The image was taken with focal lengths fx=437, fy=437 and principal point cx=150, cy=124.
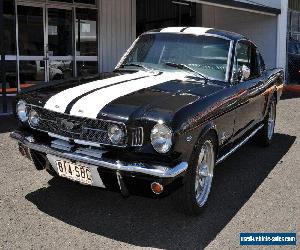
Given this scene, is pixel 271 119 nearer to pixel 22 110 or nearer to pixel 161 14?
pixel 22 110

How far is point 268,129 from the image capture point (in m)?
6.53

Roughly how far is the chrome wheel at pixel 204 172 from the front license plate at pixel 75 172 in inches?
38.9

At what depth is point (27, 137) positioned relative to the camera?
12.8 ft

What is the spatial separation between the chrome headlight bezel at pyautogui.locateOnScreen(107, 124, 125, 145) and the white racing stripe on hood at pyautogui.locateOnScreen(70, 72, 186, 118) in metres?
0.17

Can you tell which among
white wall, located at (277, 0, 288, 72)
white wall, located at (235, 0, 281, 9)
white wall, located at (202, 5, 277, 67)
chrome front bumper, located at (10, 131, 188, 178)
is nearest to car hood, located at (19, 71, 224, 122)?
chrome front bumper, located at (10, 131, 188, 178)

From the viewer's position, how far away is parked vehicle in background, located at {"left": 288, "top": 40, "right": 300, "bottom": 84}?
15695 mm

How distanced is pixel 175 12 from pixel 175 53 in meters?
12.6

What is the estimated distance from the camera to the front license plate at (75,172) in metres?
3.53

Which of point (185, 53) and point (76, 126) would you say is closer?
point (76, 126)

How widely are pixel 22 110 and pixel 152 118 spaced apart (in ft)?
4.72

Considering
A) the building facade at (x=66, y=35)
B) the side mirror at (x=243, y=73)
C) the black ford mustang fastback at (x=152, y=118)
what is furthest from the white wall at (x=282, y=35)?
the side mirror at (x=243, y=73)

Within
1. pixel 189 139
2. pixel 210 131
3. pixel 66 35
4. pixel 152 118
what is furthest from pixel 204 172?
pixel 66 35

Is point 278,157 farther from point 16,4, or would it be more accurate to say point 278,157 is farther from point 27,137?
point 16,4

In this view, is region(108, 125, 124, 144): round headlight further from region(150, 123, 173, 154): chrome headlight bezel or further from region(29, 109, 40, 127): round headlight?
region(29, 109, 40, 127): round headlight
